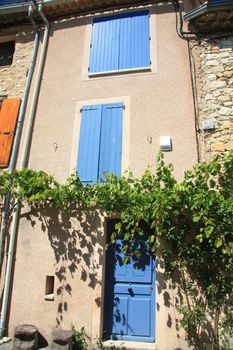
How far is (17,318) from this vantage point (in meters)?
4.98

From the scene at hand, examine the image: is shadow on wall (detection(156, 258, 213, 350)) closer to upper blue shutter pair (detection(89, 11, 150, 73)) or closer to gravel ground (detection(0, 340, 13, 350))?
gravel ground (detection(0, 340, 13, 350))

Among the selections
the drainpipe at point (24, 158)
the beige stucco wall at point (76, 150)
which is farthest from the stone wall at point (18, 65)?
the beige stucco wall at point (76, 150)

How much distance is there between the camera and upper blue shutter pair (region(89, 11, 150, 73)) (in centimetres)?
633

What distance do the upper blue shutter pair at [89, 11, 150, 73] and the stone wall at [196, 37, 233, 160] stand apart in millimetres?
1198

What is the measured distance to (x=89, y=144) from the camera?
575 cm

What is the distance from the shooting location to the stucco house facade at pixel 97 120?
15.9 feet

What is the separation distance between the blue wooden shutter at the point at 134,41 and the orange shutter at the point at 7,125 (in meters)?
2.44

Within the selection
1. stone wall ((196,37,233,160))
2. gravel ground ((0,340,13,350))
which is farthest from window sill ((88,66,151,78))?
gravel ground ((0,340,13,350))

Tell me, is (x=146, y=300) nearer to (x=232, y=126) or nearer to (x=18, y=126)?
(x=232, y=126)

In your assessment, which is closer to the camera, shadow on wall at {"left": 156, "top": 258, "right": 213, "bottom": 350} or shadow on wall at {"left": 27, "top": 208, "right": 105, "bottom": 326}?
shadow on wall at {"left": 156, "top": 258, "right": 213, "bottom": 350}

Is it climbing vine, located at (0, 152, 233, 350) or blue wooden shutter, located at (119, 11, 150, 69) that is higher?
blue wooden shutter, located at (119, 11, 150, 69)

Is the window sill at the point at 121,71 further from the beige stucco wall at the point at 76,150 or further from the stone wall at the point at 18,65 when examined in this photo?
the stone wall at the point at 18,65

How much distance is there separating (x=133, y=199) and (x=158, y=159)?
0.83 meters

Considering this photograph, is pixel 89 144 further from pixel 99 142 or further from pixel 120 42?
pixel 120 42
